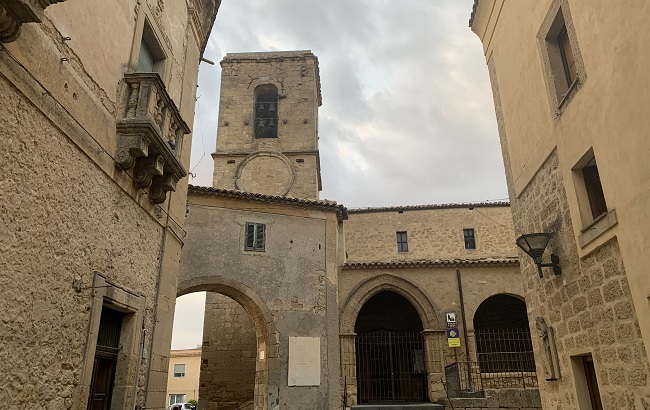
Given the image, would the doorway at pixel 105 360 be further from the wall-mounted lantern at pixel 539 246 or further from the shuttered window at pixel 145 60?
the wall-mounted lantern at pixel 539 246

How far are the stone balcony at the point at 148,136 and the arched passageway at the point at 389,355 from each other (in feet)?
38.2

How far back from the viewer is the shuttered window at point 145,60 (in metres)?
6.92

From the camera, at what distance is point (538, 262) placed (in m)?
6.75

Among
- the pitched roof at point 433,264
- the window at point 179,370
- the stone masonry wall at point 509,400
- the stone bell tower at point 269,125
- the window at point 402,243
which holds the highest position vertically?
the stone bell tower at point 269,125

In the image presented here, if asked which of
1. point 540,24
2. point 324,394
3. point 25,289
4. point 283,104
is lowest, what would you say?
point 324,394

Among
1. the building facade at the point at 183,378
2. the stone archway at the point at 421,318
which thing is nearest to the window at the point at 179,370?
the building facade at the point at 183,378

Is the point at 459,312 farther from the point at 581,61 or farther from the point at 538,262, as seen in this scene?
the point at 581,61

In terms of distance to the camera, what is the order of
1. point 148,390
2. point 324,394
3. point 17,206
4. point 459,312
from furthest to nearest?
point 459,312 → point 324,394 → point 148,390 → point 17,206

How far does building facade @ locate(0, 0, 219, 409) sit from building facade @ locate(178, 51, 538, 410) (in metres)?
7.03

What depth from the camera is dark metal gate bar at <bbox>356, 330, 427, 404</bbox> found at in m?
18.0

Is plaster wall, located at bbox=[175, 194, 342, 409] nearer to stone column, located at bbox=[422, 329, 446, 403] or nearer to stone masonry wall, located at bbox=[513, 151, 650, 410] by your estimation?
stone column, located at bbox=[422, 329, 446, 403]

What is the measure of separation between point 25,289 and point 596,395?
6.42 meters

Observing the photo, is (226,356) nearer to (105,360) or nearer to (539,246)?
(105,360)

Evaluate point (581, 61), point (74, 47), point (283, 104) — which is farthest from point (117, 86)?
point (283, 104)
